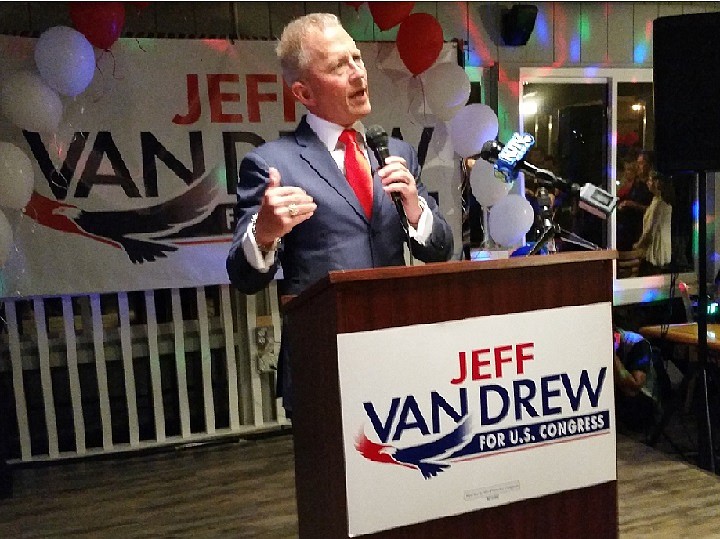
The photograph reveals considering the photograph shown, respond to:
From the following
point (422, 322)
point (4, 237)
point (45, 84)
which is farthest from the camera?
point (45, 84)

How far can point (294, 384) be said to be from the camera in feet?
4.68

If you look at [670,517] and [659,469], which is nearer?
[670,517]

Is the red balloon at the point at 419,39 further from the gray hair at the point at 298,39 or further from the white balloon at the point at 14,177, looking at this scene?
the gray hair at the point at 298,39

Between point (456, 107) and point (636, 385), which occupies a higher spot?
point (456, 107)

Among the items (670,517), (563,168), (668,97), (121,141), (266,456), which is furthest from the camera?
(563,168)

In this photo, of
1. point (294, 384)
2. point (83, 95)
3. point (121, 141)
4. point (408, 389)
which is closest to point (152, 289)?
point (121, 141)

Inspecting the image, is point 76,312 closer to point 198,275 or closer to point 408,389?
point 198,275

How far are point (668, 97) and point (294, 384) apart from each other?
2289 millimetres

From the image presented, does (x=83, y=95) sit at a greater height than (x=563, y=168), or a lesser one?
greater

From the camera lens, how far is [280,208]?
1228mm

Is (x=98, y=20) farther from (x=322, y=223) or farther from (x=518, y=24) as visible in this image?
(x=518, y=24)

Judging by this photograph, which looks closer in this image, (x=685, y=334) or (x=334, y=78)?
(x=334, y=78)

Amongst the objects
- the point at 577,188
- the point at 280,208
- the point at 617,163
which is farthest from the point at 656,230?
the point at 280,208

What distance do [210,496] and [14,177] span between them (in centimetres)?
154
